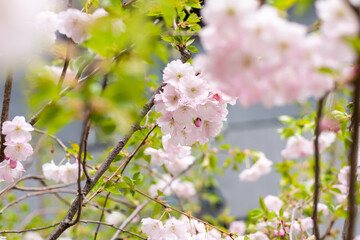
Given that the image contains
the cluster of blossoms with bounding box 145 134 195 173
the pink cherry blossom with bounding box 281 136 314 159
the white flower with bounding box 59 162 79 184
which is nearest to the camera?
the cluster of blossoms with bounding box 145 134 195 173

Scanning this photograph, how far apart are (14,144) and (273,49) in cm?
72

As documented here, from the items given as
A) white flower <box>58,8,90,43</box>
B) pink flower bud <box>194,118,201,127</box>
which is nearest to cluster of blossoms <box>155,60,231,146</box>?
pink flower bud <box>194,118,201,127</box>

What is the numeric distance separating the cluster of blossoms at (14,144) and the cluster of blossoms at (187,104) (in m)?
0.32

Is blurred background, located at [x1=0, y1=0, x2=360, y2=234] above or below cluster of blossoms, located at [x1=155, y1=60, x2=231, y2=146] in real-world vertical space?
below

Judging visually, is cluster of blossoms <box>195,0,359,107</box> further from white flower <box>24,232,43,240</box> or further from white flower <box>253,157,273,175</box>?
white flower <box>24,232,43,240</box>

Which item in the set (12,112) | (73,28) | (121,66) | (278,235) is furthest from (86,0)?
(12,112)

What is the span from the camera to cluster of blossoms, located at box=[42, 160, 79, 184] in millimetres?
1372

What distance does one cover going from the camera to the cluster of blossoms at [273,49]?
48 centimetres

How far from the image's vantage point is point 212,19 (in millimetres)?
495

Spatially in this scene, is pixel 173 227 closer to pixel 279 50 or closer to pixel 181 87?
pixel 181 87

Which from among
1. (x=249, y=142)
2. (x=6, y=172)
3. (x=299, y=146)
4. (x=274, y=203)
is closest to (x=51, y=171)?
(x=6, y=172)

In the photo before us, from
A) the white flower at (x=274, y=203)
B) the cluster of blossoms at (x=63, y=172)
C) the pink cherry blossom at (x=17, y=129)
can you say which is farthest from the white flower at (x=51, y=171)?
the white flower at (x=274, y=203)

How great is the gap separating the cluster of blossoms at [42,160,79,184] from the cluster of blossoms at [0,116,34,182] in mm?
341

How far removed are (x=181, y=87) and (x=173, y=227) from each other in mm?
396
